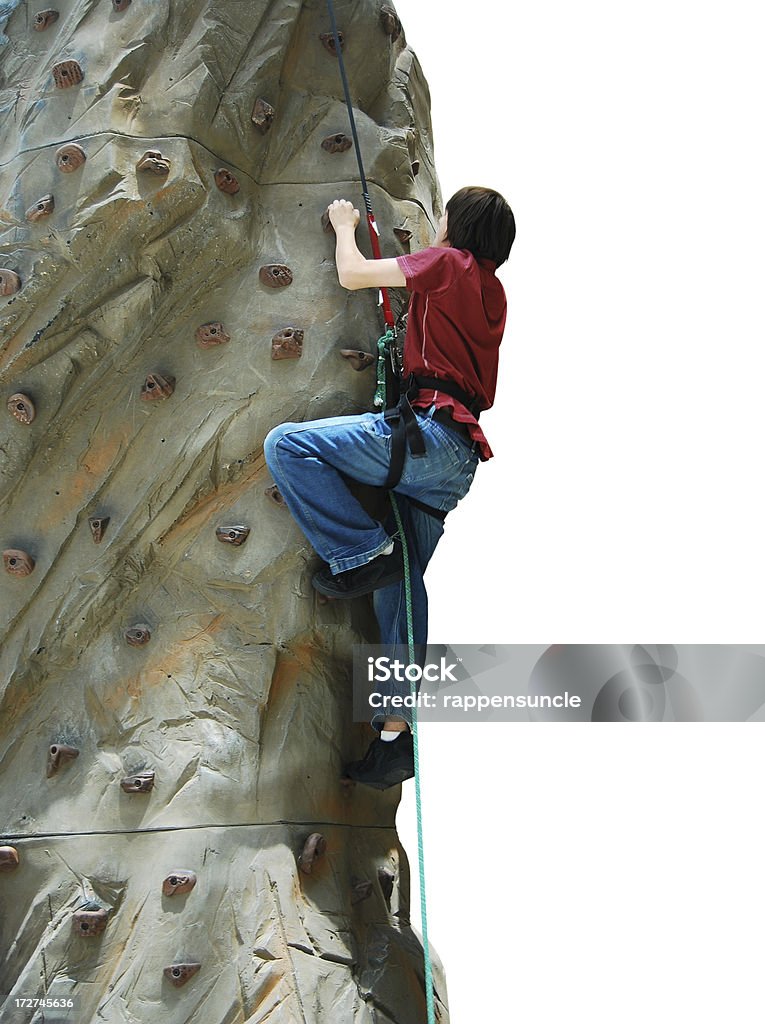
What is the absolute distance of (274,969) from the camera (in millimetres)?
2834

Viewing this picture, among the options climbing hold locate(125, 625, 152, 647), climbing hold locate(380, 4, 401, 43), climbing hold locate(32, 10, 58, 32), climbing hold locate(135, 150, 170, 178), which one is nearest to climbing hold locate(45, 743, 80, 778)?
climbing hold locate(125, 625, 152, 647)

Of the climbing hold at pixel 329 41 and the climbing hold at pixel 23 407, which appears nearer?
the climbing hold at pixel 23 407

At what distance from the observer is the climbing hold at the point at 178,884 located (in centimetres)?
290

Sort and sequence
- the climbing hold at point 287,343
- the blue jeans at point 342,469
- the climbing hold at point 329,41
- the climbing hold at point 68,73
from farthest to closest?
the climbing hold at point 329,41
the climbing hold at point 68,73
the climbing hold at point 287,343
the blue jeans at point 342,469

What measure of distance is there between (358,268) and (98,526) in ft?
3.31

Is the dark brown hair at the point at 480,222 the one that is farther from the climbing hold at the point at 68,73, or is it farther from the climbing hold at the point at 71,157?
the climbing hold at the point at 68,73

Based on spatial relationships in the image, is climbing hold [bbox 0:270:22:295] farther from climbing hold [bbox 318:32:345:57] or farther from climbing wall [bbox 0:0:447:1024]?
climbing hold [bbox 318:32:345:57]

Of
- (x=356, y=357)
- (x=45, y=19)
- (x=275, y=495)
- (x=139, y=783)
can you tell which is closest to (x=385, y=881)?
(x=139, y=783)

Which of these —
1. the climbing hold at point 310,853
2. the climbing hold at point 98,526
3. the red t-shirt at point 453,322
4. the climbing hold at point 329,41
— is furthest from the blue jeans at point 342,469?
the climbing hold at point 329,41

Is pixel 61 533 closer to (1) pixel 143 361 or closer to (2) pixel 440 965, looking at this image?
(1) pixel 143 361

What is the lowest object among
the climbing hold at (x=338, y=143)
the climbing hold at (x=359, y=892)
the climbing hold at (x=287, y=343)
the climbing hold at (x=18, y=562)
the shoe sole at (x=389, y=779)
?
the climbing hold at (x=359, y=892)

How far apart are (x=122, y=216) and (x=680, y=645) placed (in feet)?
7.22

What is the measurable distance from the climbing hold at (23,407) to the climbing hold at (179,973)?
152 centimetres

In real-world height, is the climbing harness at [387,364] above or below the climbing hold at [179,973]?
above
